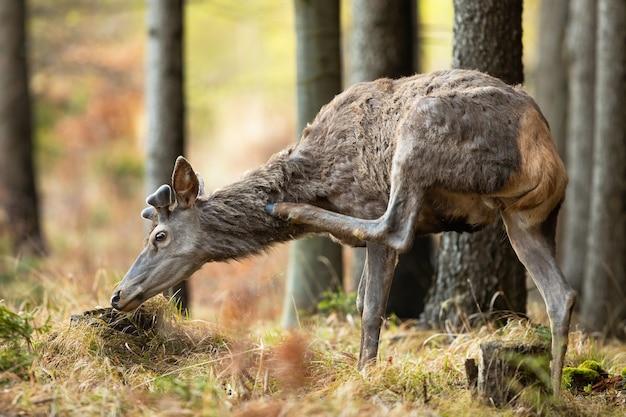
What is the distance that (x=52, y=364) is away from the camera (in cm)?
687

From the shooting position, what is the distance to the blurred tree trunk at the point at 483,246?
8.91 metres

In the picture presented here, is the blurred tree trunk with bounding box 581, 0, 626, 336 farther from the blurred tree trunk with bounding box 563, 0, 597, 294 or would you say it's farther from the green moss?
the green moss

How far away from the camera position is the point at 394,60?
9.98 m

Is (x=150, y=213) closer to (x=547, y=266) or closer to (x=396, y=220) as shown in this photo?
(x=396, y=220)

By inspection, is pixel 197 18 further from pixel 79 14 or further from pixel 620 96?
pixel 620 96

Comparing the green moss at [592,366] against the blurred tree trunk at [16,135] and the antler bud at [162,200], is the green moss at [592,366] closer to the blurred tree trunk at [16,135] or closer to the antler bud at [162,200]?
the antler bud at [162,200]

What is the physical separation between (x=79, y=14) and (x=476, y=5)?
11.6 meters

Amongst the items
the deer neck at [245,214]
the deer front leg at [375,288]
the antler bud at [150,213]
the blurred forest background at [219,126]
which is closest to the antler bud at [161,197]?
the antler bud at [150,213]

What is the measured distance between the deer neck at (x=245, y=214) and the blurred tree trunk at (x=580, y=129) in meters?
7.18

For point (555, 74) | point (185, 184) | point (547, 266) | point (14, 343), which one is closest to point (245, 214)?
point (185, 184)

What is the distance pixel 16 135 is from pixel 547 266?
430 inches

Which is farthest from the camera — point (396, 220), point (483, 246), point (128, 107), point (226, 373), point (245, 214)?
point (128, 107)

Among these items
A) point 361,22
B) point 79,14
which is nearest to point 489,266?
point 361,22

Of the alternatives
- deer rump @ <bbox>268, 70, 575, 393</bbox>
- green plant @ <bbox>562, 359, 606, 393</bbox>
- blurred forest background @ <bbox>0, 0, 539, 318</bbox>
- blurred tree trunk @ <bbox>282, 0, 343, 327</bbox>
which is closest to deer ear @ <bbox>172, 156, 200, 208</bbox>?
deer rump @ <bbox>268, 70, 575, 393</bbox>
